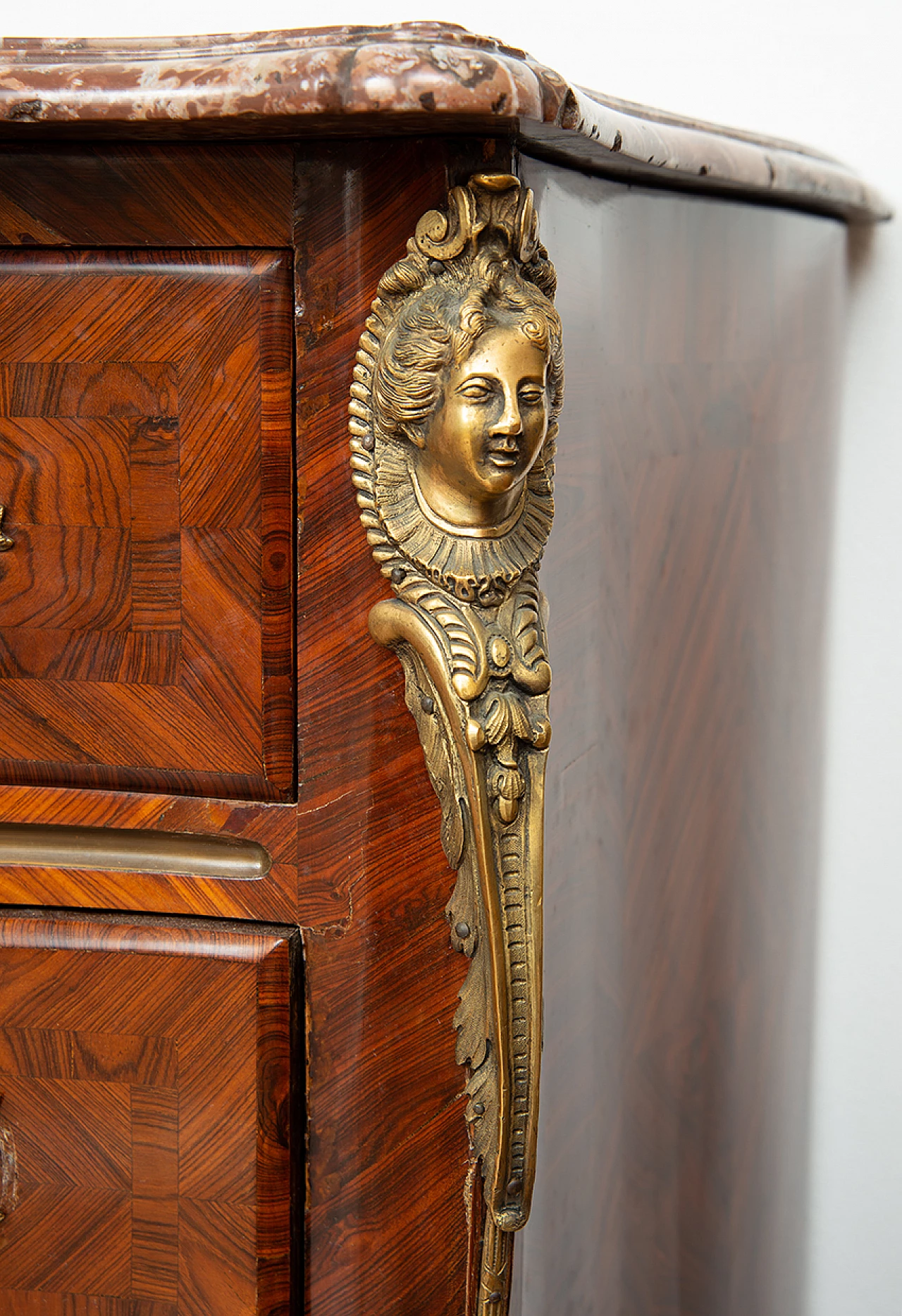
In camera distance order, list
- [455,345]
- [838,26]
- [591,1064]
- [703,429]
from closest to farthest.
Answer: [455,345] → [591,1064] → [703,429] → [838,26]

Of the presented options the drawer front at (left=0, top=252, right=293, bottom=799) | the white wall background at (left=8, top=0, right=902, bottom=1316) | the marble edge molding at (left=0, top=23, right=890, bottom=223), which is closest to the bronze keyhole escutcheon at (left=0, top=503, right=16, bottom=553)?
the drawer front at (left=0, top=252, right=293, bottom=799)

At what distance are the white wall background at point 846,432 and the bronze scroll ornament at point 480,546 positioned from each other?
71cm

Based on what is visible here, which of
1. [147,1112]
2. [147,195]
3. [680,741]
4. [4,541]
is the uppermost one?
[147,195]

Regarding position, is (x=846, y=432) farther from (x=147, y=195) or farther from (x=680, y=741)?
(x=147, y=195)

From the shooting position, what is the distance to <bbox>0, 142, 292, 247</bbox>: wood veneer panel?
1.65 feet

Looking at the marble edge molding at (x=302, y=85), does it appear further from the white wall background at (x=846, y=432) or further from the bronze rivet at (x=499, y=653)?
the white wall background at (x=846, y=432)

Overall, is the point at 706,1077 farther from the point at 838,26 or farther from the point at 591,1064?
the point at 838,26

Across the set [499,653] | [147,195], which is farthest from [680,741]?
[147,195]

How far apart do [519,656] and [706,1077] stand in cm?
49

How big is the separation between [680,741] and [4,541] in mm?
413

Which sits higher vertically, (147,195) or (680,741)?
(147,195)

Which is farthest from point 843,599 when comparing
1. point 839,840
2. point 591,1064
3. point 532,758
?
point 532,758

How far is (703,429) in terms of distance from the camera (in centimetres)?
82

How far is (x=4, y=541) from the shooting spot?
543 millimetres
